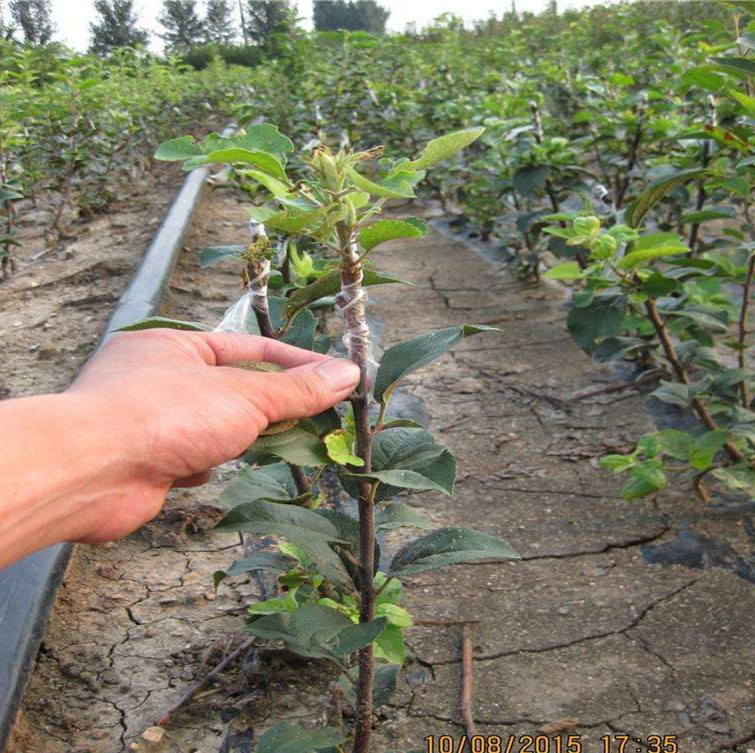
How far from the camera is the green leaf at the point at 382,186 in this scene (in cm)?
101

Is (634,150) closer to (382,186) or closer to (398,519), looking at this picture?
(398,519)

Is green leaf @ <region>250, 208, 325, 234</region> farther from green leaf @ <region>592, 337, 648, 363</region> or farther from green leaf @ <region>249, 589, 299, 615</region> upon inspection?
green leaf @ <region>592, 337, 648, 363</region>

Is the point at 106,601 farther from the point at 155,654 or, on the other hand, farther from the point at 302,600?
the point at 302,600

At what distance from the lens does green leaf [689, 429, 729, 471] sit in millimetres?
2348

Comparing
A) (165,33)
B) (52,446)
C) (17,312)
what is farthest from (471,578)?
(165,33)

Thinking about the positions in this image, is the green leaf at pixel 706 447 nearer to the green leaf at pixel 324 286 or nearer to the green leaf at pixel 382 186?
the green leaf at pixel 324 286

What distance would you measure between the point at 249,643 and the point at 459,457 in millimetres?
1142

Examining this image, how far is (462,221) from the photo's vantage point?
5832 mm

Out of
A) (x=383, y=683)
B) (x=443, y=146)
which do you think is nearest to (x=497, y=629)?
(x=383, y=683)

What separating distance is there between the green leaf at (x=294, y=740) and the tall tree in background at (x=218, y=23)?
53.7 feet

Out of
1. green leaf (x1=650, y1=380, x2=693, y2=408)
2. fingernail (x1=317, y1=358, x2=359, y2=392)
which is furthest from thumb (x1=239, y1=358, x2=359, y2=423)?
green leaf (x1=650, y1=380, x2=693, y2=408)

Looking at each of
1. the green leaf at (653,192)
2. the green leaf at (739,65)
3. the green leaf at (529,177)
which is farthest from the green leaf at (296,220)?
the green leaf at (529,177)

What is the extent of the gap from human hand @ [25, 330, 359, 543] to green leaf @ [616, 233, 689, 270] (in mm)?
1090
